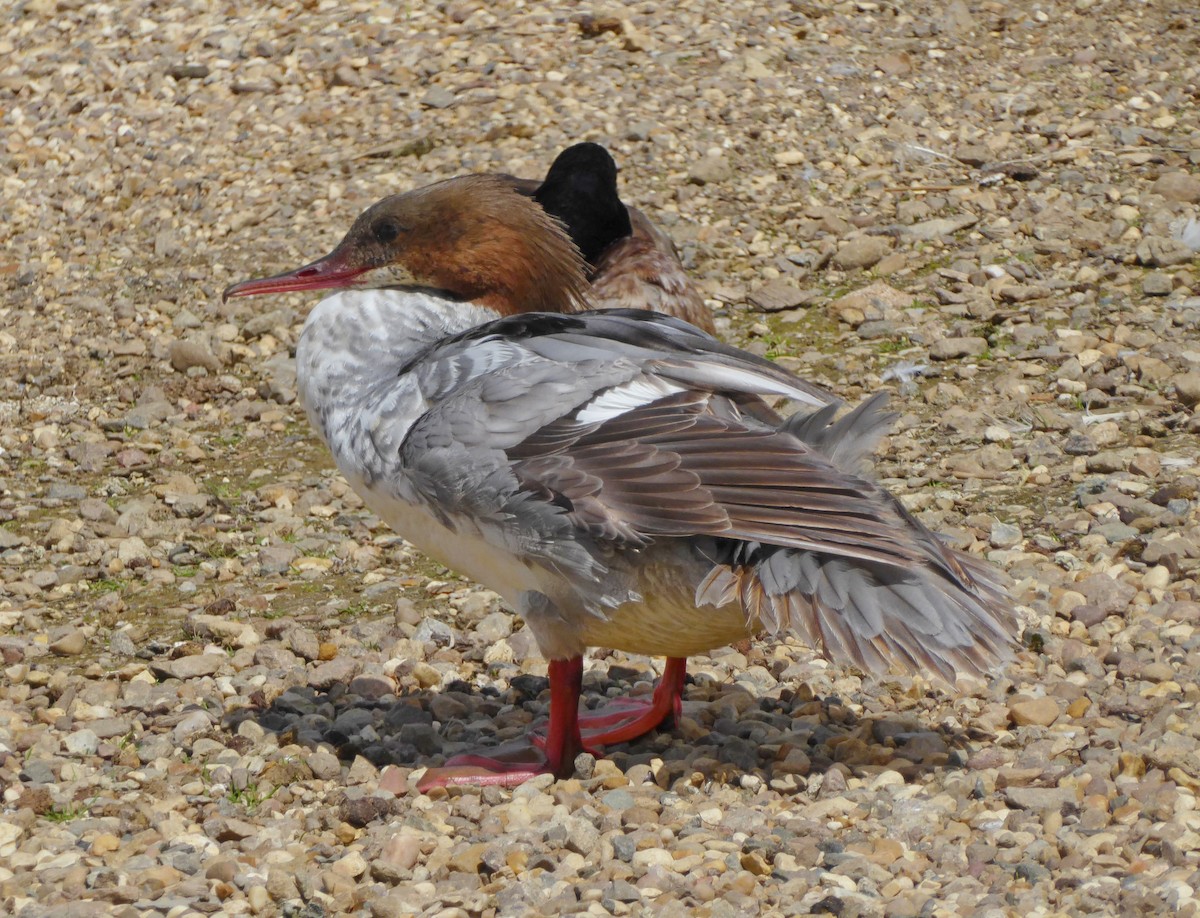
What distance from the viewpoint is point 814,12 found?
32.0ft

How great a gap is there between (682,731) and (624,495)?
966mm

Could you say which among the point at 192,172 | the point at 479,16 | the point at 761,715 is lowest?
the point at 761,715

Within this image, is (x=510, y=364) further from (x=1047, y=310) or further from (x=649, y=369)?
(x=1047, y=310)

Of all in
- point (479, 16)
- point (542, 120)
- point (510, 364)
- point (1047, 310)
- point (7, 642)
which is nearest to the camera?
point (510, 364)

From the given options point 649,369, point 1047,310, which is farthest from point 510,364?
point 1047,310

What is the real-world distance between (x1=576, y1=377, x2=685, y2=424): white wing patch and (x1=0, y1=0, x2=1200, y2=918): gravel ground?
0.97 meters

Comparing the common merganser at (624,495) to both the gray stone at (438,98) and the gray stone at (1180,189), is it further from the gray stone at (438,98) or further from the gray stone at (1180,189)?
the gray stone at (1180,189)

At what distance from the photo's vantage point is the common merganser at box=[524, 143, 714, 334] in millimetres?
6352

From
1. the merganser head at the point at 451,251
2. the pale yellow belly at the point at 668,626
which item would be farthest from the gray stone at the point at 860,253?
the pale yellow belly at the point at 668,626

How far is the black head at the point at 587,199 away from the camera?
6.52 m

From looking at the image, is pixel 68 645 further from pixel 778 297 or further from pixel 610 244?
pixel 778 297

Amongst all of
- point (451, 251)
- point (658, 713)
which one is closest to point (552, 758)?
point (658, 713)

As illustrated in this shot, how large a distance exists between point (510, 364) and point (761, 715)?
1.29 meters

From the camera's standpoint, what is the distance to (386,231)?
4.59 m
